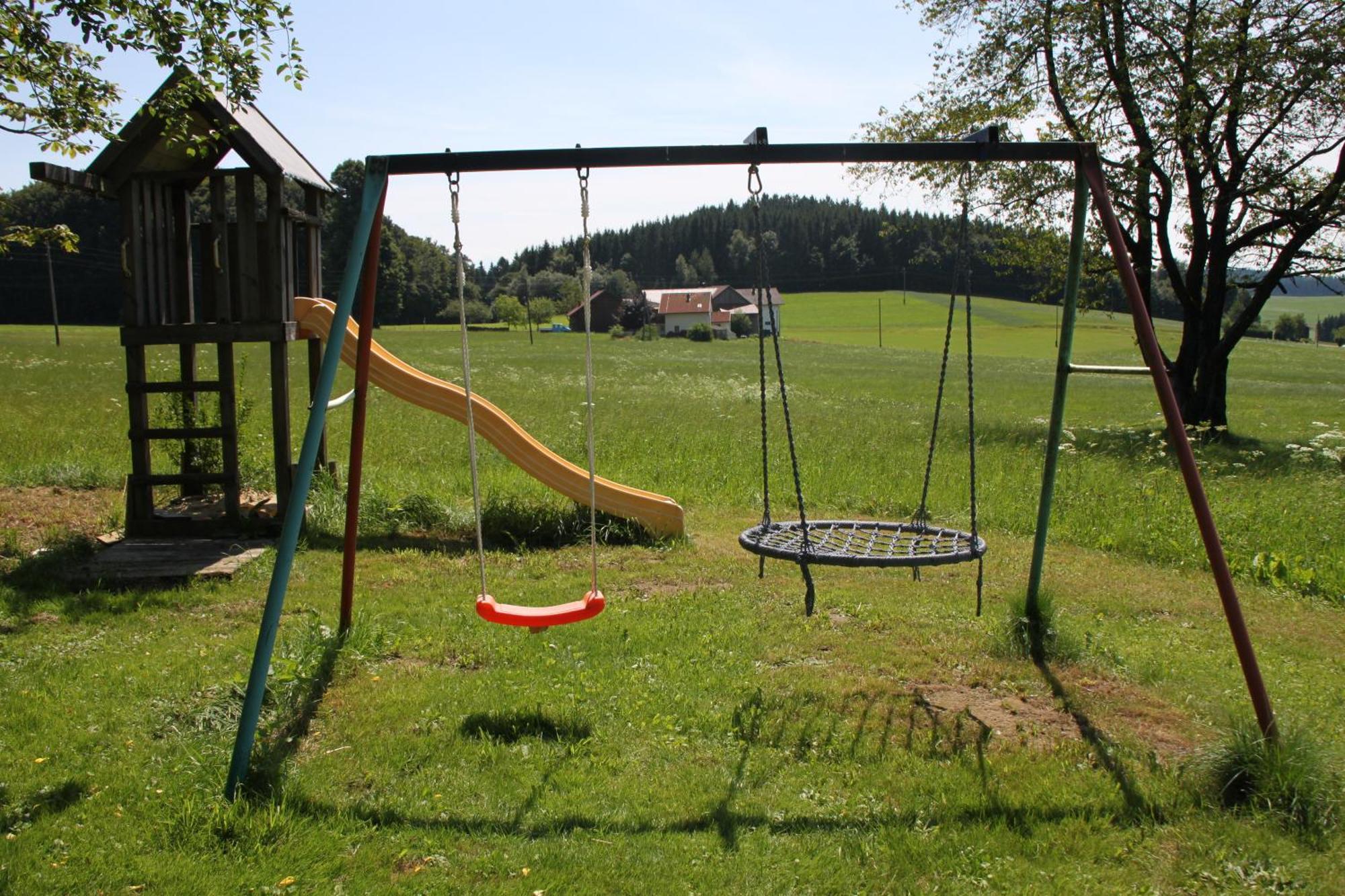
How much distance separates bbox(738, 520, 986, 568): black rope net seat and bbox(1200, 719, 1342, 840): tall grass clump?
1.42 meters

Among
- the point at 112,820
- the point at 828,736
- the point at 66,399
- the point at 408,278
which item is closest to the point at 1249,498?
the point at 828,736

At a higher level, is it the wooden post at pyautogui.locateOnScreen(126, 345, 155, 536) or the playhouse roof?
the playhouse roof

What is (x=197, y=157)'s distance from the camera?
324 inches

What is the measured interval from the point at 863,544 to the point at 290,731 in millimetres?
3239

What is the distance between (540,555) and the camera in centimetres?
845

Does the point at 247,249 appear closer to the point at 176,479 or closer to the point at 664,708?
the point at 176,479

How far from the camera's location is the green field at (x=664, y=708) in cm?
377

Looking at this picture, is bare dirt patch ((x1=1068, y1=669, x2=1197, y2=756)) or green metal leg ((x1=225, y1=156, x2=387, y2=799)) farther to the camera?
bare dirt patch ((x1=1068, y1=669, x2=1197, y2=756))

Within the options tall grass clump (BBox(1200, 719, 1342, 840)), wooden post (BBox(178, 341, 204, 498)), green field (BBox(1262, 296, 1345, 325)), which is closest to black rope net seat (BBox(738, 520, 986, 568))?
tall grass clump (BBox(1200, 719, 1342, 840))

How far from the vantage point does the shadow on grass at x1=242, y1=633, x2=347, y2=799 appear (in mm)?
4137

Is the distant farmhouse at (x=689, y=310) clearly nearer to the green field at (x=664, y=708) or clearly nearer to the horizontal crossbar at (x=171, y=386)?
the green field at (x=664, y=708)

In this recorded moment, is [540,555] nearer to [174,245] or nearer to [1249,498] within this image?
[174,245]

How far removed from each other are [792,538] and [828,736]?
1316mm

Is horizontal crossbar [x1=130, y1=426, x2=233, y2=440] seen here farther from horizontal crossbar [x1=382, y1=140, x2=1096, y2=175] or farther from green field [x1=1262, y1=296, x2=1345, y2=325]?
green field [x1=1262, y1=296, x2=1345, y2=325]
